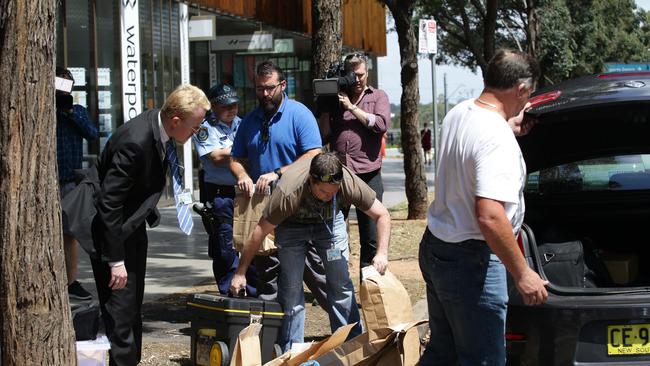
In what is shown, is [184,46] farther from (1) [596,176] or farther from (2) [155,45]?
(1) [596,176]

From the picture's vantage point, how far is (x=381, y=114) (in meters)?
8.03

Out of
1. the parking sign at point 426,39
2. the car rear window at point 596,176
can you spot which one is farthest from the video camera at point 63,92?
the parking sign at point 426,39

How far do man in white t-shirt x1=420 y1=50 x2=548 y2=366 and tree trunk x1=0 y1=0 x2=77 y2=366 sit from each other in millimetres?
1693

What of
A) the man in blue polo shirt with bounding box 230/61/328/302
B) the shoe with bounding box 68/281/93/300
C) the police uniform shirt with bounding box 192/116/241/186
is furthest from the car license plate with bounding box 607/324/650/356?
the police uniform shirt with bounding box 192/116/241/186

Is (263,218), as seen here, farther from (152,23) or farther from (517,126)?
(152,23)

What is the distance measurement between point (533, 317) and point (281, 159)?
8.45 feet

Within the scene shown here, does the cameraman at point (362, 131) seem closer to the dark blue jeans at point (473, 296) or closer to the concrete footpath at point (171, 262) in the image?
the concrete footpath at point (171, 262)

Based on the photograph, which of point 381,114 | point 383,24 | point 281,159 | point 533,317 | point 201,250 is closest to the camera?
point 533,317

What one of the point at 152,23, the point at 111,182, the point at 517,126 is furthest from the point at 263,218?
the point at 152,23

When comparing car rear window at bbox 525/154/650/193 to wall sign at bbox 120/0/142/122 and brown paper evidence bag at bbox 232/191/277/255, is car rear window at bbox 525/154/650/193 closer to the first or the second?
brown paper evidence bag at bbox 232/191/277/255

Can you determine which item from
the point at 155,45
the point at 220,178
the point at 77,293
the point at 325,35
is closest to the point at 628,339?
the point at 77,293

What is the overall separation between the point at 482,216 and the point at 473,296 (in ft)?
1.27

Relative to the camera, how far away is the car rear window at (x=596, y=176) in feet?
20.1

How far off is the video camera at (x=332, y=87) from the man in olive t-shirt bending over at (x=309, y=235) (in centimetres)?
138
